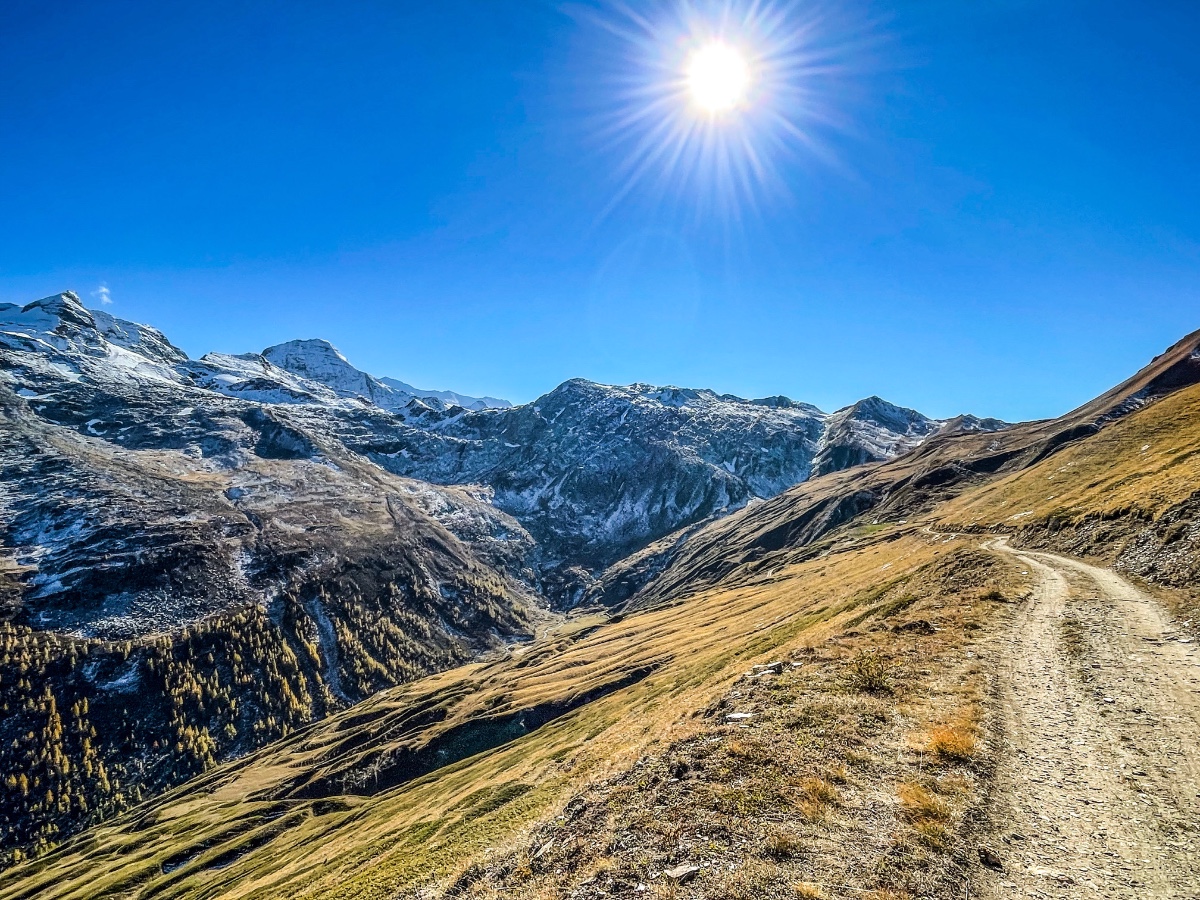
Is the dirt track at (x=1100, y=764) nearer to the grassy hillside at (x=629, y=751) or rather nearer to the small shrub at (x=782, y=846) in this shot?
the grassy hillside at (x=629, y=751)

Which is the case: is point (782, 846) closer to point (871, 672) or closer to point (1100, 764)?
point (1100, 764)

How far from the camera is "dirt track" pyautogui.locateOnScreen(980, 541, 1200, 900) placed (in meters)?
12.3

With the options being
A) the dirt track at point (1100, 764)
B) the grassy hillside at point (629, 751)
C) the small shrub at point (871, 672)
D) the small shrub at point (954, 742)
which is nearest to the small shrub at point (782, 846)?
the grassy hillside at point (629, 751)

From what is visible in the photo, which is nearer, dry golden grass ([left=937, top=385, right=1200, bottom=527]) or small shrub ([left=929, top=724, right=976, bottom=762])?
small shrub ([left=929, top=724, right=976, bottom=762])

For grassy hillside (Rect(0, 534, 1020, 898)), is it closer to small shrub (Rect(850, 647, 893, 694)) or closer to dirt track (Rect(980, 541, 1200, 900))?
small shrub (Rect(850, 647, 893, 694))

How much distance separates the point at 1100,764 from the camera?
1642 centimetres

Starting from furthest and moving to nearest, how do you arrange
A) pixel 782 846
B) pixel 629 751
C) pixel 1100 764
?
pixel 629 751 < pixel 1100 764 < pixel 782 846

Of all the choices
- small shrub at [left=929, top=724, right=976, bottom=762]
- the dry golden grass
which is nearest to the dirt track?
small shrub at [left=929, top=724, right=976, bottom=762]

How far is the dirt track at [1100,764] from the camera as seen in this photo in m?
12.3

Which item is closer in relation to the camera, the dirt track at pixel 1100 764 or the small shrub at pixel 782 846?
the dirt track at pixel 1100 764

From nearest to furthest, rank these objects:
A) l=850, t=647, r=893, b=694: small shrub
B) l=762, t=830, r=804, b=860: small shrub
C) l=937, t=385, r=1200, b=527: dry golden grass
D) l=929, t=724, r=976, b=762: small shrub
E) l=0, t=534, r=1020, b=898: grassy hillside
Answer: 1. l=762, t=830, r=804, b=860: small shrub
2. l=929, t=724, r=976, b=762: small shrub
3. l=0, t=534, r=1020, b=898: grassy hillside
4. l=850, t=647, r=893, b=694: small shrub
5. l=937, t=385, r=1200, b=527: dry golden grass

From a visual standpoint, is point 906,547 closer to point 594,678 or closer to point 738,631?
point 738,631

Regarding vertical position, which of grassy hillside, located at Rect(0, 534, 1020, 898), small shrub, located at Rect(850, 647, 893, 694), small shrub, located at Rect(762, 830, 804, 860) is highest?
small shrub, located at Rect(762, 830, 804, 860)

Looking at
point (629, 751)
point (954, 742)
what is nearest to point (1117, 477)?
point (954, 742)
